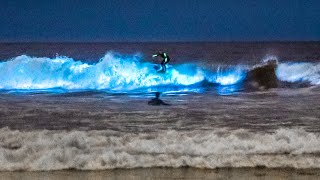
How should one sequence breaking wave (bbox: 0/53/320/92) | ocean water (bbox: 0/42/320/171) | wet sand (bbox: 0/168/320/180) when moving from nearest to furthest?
wet sand (bbox: 0/168/320/180)
ocean water (bbox: 0/42/320/171)
breaking wave (bbox: 0/53/320/92)

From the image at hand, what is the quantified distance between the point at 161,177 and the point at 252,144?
246 centimetres

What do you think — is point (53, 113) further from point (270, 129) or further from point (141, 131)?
point (270, 129)

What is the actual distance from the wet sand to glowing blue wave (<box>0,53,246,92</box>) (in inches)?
590

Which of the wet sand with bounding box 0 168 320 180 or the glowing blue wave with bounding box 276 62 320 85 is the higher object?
the glowing blue wave with bounding box 276 62 320 85

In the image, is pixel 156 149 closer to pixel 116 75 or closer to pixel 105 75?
pixel 116 75

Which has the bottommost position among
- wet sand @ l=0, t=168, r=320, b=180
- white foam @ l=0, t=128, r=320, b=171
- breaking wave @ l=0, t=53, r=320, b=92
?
wet sand @ l=0, t=168, r=320, b=180

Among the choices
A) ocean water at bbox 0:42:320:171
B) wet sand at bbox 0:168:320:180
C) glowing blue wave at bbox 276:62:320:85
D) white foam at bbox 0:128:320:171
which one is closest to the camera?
wet sand at bbox 0:168:320:180

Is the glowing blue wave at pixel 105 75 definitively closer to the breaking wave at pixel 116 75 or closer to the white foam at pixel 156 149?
the breaking wave at pixel 116 75

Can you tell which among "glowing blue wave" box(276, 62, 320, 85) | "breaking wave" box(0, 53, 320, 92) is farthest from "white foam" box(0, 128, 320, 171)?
"glowing blue wave" box(276, 62, 320, 85)

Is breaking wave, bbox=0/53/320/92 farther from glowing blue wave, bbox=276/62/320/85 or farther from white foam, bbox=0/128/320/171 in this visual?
white foam, bbox=0/128/320/171

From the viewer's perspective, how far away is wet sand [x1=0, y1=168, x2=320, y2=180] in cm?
848

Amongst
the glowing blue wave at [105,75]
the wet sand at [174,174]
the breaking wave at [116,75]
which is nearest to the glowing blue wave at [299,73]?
the breaking wave at [116,75]

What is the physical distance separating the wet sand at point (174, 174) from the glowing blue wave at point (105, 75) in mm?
14995

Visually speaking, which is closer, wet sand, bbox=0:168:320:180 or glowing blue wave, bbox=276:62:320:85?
wet sand, bbox=0:168:320:180
